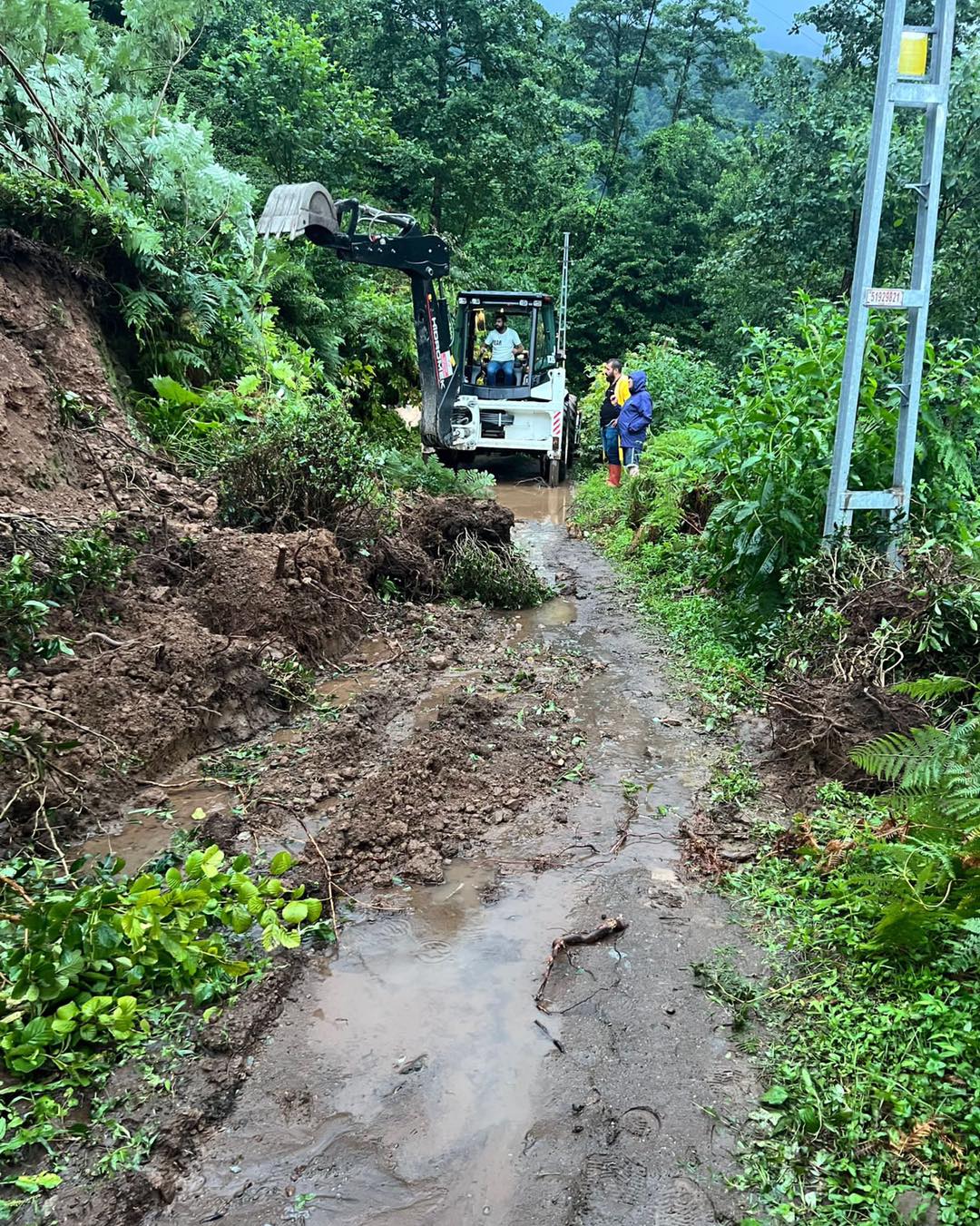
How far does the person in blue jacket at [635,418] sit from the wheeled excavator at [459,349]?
1.65 metres

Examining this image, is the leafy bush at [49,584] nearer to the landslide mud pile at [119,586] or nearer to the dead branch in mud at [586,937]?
the landslide mud pile at [119,586]

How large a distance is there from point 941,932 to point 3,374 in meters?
6.56

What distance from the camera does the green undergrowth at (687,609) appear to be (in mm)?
6039

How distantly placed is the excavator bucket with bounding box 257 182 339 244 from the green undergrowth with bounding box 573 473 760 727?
4.94 meters

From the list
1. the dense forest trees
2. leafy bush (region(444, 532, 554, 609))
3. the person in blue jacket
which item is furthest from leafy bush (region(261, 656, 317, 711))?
the person in blue jacket

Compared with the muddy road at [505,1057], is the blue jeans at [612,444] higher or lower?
higher

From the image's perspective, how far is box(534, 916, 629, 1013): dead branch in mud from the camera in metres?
3.52

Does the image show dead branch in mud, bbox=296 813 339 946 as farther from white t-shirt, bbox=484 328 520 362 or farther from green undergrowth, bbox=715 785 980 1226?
white t-shirt, bbox=484 328 520 362

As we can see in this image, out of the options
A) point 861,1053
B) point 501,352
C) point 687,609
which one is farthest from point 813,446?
point 501,352

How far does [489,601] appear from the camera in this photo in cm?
822

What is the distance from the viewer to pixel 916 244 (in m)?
5.30

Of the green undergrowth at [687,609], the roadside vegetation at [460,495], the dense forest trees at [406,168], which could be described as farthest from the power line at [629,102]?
the green undergrowth at [687,609]

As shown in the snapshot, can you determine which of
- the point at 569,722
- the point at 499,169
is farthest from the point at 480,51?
the point at 569,722

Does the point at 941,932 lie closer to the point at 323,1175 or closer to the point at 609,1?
the point at 323,1175
